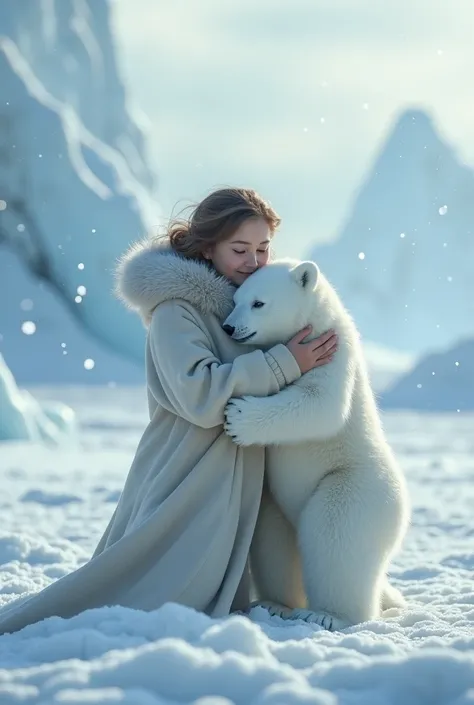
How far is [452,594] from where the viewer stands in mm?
3248

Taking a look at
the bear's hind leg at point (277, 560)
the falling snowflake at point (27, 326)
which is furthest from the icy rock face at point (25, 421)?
the falling snowflake at point (27, 326)

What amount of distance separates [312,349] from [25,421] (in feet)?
27.8

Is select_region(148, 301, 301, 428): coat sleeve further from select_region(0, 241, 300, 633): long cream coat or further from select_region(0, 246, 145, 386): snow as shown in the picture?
select_region(0, 246, 145, 386): snow

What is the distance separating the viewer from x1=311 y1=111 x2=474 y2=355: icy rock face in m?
51.0

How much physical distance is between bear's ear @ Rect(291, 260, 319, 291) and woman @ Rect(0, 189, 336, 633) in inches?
6.7

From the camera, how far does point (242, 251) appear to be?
2.79 meters

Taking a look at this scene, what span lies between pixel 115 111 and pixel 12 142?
6267 millimetres

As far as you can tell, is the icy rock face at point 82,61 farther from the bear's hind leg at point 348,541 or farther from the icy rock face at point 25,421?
the bear's hind leg at point 348,541

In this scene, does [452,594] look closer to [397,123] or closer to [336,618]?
[336,618]

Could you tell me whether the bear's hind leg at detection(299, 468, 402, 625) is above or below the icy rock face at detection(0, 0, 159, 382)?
below

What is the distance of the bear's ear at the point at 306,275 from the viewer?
8.82 feet

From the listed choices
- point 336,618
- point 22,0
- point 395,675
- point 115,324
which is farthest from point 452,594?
point 22,0

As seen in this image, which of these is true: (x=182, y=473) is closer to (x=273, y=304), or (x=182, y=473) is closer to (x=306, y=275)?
(x=273, y=304)

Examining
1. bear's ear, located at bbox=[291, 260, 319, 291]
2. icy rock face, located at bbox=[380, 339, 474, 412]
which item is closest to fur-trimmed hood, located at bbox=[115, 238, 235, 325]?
bear's ear, located at bbox=[291, 260, 319, 291]
